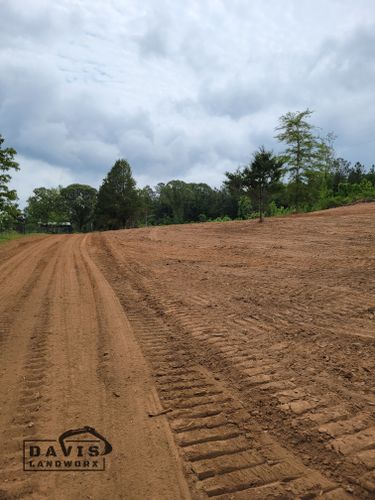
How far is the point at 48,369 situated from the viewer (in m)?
3.87

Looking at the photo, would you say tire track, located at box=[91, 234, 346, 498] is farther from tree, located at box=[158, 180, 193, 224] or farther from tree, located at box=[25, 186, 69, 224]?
tree, located at box=[25, 186, 69, 224]

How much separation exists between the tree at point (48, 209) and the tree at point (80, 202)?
115 centimetres

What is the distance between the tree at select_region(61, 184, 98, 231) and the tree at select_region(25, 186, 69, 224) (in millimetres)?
1146

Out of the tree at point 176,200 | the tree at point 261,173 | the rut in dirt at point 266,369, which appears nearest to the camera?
the rut in dirt at point 266,369

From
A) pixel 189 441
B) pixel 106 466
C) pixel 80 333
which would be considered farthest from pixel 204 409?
pixel 80 333

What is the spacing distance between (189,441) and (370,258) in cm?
870

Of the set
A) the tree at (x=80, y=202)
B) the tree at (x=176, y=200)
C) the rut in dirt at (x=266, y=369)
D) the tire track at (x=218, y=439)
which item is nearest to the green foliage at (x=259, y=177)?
the rut in dirt at (x=266, y=369)

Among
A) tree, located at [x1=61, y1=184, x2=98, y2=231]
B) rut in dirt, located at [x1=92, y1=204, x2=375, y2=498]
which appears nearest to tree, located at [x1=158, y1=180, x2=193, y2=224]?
tree, located at [x1=61, y1=184, x2=98, y2=231]

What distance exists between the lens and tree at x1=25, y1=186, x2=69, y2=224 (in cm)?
6794

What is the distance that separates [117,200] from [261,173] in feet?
102

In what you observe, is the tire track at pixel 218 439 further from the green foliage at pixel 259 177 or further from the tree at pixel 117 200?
the tree at pixel 117 200

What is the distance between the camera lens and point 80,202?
6862cm

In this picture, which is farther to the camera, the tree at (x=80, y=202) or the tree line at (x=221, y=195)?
the tree at (x=80, y=202)

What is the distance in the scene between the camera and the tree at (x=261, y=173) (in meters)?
22.4
